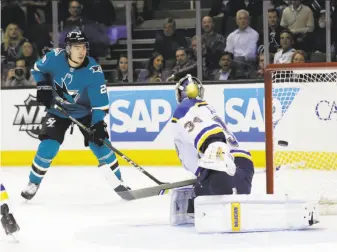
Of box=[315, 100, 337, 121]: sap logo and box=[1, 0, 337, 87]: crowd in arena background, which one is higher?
box=[1, 0, 337, 87]: crowd in arena background

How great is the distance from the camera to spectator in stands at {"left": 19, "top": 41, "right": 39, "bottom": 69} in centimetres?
859

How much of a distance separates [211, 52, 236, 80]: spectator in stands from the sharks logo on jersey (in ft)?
7.10

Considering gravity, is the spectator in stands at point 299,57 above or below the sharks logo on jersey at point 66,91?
above

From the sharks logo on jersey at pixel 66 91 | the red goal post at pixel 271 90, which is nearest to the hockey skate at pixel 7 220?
the red goal post at pixel 271 90

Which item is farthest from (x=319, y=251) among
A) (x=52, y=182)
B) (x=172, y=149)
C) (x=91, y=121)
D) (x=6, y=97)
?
(x=6, y=97)

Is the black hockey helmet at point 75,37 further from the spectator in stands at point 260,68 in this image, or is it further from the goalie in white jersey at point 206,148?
the spectator in stands at point 260,68

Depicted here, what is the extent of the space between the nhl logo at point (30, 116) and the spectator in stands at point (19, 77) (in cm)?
27

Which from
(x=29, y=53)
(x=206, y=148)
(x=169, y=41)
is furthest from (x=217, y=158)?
(x=29, y=53)

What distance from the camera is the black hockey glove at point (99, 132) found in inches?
230

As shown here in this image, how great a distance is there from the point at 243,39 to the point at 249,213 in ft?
11.9

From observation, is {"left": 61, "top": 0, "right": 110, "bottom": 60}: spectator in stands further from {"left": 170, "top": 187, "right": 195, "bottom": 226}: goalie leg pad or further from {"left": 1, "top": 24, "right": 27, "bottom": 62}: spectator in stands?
{"left": 170, "top": 187, "right": 195, "bottom": 226}: goalie leg pad

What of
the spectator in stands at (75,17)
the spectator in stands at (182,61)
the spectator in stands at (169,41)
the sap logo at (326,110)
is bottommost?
the sap logo at (326,110)

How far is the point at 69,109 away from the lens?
5.98 metres

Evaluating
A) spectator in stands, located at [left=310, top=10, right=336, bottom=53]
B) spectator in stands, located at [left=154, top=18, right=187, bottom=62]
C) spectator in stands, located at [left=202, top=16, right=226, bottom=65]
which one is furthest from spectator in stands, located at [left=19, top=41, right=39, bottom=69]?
spectator in stands, located at [left=310, top=10, right=336, bottom=53]
